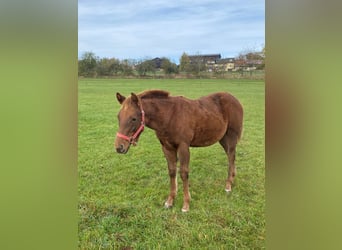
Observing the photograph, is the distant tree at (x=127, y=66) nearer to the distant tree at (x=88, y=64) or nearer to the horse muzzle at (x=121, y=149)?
the distant tree at (x=88, y=64)

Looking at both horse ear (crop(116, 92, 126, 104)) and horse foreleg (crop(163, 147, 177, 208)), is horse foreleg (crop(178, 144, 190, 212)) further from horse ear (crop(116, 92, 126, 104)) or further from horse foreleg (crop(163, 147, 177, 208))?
horse ear (crop(116, 92, 126, 104))

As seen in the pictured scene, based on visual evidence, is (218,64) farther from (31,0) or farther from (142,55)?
(31,0)

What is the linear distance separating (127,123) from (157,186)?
1.23 ft

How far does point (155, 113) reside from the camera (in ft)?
4.70

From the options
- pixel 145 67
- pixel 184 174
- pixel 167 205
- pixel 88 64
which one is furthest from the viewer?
pixel 184 174

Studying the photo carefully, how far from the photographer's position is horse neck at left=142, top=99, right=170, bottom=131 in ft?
4.52

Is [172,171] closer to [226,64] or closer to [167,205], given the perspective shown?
[167,205]

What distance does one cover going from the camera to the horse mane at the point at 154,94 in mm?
1333

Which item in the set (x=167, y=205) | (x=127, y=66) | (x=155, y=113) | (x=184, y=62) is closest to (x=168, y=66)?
(x=184, y=62)

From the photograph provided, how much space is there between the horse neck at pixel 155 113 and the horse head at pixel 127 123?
0.08m

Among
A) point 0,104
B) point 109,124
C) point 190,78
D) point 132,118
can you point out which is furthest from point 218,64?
point 0,104

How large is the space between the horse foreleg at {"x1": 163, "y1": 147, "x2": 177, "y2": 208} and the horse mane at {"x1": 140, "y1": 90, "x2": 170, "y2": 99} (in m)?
0.28

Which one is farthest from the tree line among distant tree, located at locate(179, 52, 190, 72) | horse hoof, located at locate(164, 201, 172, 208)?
horse hoof, located at locate(164, 201, 172, 208)

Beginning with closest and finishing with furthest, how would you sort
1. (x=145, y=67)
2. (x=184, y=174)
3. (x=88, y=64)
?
1. (x=88, y=64)
2. (x=145, y=67)
3. (x=184, y=174)
